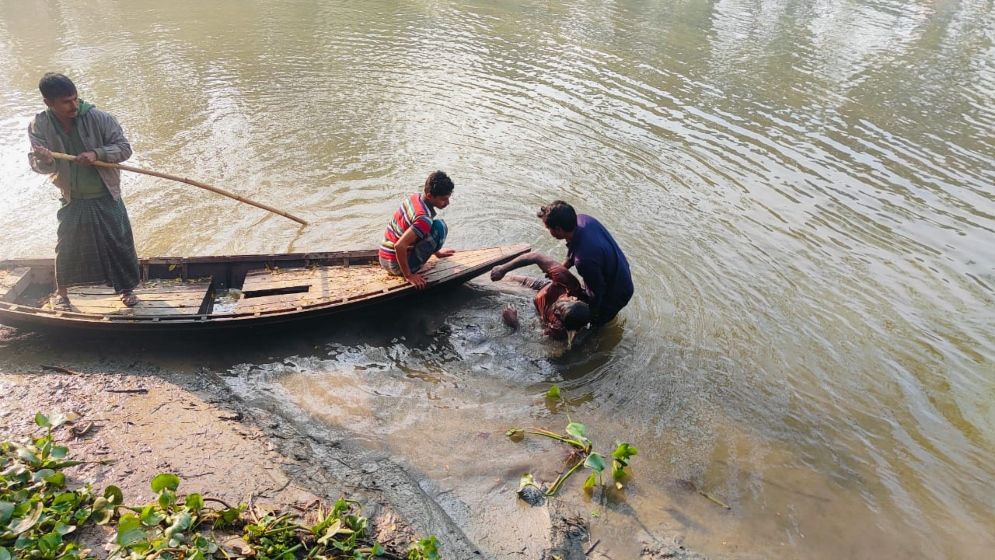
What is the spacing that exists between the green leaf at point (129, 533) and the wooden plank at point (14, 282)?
3639mm

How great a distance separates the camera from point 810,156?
10.3 m

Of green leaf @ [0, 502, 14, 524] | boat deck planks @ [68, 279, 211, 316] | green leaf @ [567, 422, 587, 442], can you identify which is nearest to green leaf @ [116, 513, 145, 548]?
green leaf @ [0, 502, 14, 524]

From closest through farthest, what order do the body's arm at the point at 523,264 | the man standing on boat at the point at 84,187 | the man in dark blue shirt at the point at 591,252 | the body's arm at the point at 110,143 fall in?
the man standing on boat at the point at 84,187
the body's arm at the point at 110,143
the man in dark blue shirt at the point at 591,252
the body's arm at the point at 523,264

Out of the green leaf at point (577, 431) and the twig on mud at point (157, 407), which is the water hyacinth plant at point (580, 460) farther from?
the twig on mud at point (157, 407)

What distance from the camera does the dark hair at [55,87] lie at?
4488 millimetres

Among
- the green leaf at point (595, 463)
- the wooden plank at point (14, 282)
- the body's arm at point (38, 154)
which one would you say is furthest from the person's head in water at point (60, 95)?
the green leaf at point (595, 463)

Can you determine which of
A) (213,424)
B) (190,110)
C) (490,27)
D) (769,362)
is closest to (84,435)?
(213,424)

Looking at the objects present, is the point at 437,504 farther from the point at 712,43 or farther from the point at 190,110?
the point at 712,43

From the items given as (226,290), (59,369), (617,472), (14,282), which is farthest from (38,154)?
(617,472)

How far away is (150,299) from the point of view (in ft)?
19.1

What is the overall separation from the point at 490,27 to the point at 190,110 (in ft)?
32.9

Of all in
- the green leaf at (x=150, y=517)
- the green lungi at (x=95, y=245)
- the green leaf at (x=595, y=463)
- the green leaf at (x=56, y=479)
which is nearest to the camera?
the green leaf at (x=150, y=517)

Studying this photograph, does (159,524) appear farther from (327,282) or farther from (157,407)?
(327,282)

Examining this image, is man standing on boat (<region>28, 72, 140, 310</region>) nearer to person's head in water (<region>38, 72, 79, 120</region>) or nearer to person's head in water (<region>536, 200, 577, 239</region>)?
person's head in water (<region>38, 72, 79, 120</region>)
